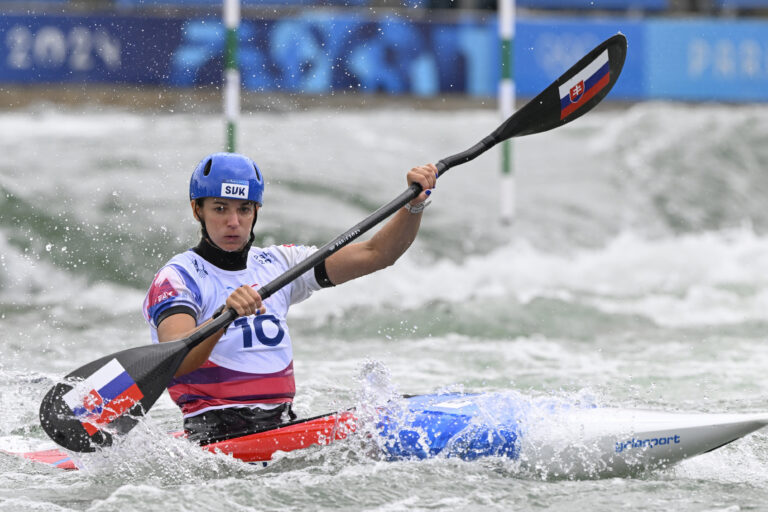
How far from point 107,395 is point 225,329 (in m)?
0.47

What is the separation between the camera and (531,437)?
13.3 feet

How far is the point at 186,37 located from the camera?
11414 millimetres

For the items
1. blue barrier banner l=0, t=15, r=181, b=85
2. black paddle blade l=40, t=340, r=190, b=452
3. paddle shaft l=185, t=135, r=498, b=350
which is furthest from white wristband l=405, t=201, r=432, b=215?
blue barrier banner l=0, t=15, r=181, b=85

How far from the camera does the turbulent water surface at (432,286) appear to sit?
157 inches

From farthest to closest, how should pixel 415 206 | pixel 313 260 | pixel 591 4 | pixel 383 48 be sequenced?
pixel 591 4 < pixel 383 48 < pixel 415 206 < pixel 313 260

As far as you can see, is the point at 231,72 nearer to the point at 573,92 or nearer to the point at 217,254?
the point at 573,92

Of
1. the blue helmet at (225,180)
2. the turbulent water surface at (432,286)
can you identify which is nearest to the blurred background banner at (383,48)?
the turbulent water surface at (432,286)

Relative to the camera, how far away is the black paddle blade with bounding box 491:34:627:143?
16.9ft

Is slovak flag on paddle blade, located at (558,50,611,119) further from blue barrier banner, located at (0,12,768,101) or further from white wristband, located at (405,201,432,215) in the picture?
blue barrier banner, located at (0,12,768,101)

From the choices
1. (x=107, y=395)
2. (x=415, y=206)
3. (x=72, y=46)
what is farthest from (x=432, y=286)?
(x=72, y=46)

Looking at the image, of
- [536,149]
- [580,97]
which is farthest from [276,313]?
[536,149]

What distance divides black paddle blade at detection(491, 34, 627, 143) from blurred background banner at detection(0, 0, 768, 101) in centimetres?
666

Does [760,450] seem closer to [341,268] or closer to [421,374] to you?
[341,268]

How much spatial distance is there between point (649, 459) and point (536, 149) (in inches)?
391
